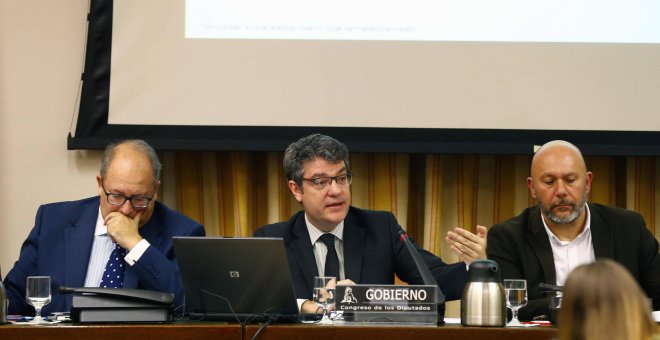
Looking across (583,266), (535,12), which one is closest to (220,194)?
(535,12)

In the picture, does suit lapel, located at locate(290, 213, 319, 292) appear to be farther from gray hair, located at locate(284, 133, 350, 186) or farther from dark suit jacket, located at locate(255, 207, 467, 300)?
gray hair, located at locate(284, 133, 350, 186)

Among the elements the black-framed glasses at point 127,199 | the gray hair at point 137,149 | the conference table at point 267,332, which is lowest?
the conference table at point 267,332

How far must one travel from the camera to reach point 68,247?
332cm

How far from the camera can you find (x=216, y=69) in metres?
4.15

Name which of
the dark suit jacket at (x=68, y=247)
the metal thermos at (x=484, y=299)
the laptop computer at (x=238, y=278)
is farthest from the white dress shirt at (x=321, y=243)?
the metal thermos at (x=484, y=299)

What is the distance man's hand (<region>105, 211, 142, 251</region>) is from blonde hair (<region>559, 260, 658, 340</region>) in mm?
1944

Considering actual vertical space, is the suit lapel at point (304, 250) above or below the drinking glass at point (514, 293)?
above

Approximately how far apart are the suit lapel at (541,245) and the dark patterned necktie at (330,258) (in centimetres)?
77

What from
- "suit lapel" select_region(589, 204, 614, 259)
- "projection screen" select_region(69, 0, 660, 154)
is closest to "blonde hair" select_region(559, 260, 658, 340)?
"suit lapel" select_region(589, 204, 614, 259)

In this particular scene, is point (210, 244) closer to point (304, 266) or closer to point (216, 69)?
point (304, 266)

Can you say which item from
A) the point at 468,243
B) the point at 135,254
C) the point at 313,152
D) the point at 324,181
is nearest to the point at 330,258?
the point at 324,181

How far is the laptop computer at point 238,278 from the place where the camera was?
254 centimetres

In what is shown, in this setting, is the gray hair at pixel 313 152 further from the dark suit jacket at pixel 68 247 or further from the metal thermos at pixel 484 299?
the metal thermos at pixel 484 299

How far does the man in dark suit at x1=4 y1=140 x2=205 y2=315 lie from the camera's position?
323 cm
